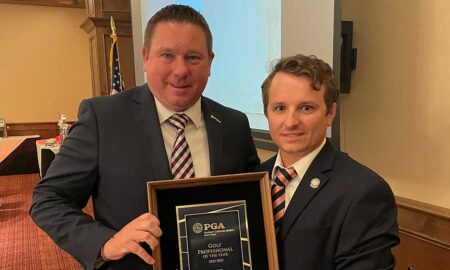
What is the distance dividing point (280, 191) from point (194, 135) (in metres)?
0.36

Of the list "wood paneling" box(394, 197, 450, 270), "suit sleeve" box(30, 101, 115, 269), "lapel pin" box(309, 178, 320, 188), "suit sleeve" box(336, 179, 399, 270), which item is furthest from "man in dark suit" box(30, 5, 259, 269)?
"wood paneling" box(394, 197, 450, 270)

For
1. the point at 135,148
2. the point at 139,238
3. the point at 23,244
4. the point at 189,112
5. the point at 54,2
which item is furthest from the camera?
the point at 54,2

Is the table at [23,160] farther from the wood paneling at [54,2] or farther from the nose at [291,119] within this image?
the nose at [291,119]

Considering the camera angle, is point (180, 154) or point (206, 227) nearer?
point (206, 227)

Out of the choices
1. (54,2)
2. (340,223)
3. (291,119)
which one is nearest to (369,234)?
(340,223)

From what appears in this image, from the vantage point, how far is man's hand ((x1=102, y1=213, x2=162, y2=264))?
976 mm

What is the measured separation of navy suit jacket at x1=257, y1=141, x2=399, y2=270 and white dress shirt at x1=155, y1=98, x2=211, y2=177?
0.35m

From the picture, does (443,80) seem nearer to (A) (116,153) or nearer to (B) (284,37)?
(B) (284,37)

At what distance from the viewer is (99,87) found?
241 inches

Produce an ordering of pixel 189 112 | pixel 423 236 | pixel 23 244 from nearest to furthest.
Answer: pixel 189 112 < pixel 423 236 < pixel 23 244

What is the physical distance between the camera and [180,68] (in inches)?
48.6

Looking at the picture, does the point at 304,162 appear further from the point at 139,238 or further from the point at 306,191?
the point at 139,238

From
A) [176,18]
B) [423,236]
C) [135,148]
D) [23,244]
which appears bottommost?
[23,244]

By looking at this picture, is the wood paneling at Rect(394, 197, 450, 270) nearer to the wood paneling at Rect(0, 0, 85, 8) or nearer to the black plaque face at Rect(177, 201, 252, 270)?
the black plaque face at Rect(177, 201, 252, 270)
